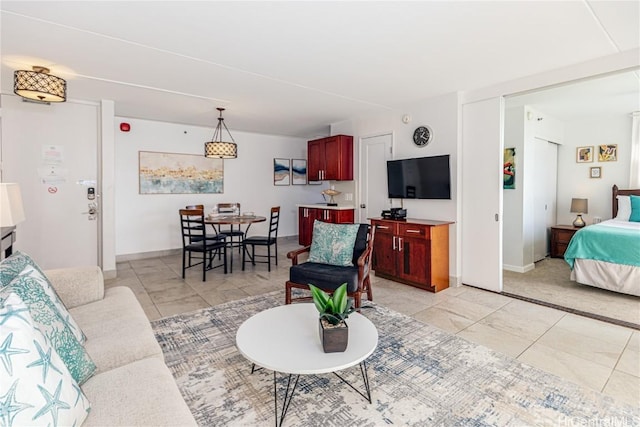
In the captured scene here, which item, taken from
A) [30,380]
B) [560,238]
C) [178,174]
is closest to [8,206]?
[30,380]

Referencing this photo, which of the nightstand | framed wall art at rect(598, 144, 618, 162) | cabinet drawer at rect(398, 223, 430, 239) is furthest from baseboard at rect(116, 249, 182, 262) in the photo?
framed wall art at rect(598, 144, 618, 162)

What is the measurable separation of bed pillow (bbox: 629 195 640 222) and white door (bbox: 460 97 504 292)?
106 inches

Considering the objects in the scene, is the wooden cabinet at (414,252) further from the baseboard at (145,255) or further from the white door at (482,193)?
the baseboard at (145,255)

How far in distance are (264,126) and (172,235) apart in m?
2.79

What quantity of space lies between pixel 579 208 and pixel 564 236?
1.92 ft

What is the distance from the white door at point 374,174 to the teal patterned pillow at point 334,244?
71.5 inches

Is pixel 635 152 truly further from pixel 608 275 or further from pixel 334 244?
pixel 334 244

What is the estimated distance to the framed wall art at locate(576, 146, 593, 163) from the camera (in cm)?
571

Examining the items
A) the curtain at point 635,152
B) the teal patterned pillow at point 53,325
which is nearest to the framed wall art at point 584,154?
the curtain at point 635,152

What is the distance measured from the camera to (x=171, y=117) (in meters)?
5.55

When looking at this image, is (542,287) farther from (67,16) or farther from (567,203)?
(67,16)

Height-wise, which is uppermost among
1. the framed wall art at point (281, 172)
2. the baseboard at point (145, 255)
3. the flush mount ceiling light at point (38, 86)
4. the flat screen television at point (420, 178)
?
the flush mount ceiling light at point (38, 86)

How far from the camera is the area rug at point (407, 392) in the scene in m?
1.78

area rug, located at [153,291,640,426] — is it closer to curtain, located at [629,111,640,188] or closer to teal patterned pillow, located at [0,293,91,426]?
teal patterned pillow, located at [0,293,91,426]
